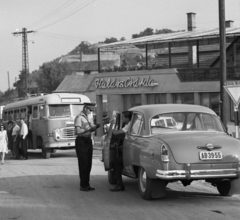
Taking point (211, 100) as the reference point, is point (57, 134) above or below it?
below

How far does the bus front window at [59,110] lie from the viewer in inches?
940

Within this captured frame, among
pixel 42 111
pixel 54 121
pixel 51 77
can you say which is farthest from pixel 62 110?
pixel 51 77

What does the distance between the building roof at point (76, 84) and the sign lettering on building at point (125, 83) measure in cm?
2750

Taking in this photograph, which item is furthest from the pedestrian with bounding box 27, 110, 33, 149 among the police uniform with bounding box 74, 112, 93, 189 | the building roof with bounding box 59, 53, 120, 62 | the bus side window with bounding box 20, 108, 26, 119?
the building roof with bounding box 59, 53, 120, 62

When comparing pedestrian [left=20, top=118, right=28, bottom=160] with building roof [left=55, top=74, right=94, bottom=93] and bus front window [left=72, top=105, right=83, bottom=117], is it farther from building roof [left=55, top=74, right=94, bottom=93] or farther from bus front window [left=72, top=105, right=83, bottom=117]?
building roof [left=55, top=74, right=94, bottom=93]

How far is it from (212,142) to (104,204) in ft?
7.13

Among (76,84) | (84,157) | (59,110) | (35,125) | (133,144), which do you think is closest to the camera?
(133,144)

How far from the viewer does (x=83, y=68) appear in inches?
3839

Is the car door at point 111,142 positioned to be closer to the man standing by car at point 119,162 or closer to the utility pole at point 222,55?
the man standing by car at point 119,162

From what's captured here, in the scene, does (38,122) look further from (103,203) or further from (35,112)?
(103,203)

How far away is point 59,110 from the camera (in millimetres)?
23984

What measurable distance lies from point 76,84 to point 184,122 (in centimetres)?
6776

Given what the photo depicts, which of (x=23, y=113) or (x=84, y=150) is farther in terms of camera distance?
(x=23, y=113)

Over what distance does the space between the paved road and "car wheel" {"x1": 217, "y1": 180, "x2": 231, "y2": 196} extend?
126 millimetres
